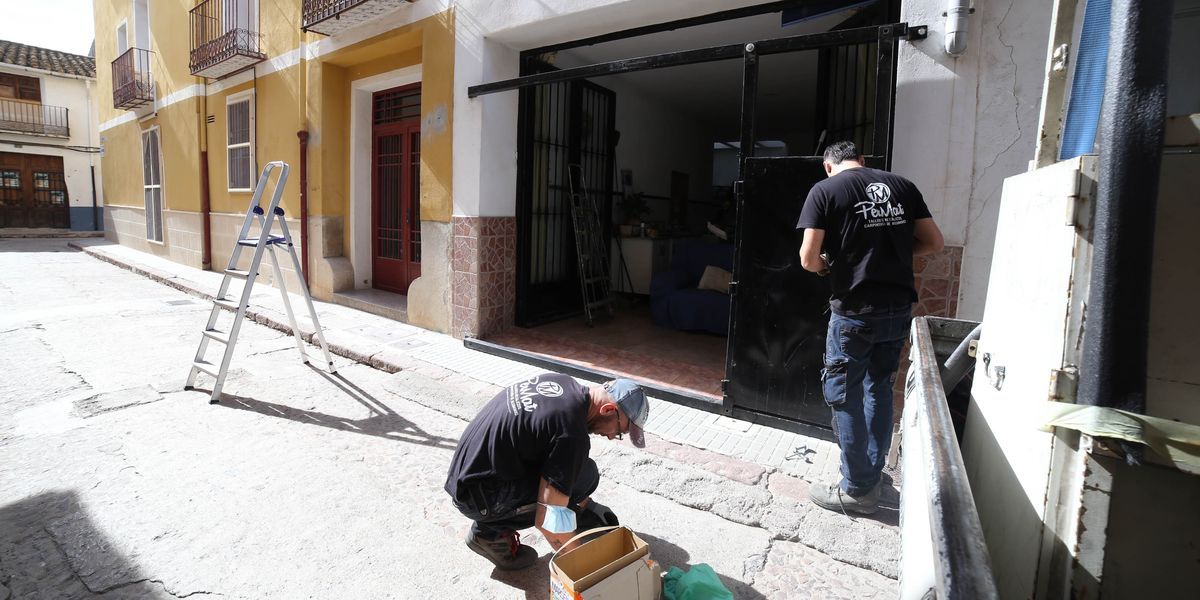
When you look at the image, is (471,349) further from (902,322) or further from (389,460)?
(902,322)

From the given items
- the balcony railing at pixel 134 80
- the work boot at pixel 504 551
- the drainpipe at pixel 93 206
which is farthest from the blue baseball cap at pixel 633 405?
the drainpipe at pixel 93 206

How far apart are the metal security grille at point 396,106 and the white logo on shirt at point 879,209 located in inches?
272

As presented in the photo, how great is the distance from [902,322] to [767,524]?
1.24m

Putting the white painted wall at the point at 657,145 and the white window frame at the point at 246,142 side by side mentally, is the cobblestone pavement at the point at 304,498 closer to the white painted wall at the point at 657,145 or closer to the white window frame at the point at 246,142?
the white painted wall at the point at 657,145

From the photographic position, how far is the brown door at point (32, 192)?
74.3ft

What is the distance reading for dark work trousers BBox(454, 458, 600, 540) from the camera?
2.47 metres

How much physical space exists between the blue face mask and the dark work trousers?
122mm

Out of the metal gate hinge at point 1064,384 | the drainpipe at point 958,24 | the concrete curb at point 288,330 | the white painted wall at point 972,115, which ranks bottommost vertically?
the concrete curb at point 288,330

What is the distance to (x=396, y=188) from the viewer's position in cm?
866

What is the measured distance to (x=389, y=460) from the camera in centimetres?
377

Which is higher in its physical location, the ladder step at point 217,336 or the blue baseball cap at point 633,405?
the blue baseball cap at point 633,405

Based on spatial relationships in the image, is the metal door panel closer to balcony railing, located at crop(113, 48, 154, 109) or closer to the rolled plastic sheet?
the rolled plastic sheet

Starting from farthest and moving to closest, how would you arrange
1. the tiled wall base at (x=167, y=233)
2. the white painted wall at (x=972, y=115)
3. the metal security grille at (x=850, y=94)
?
the tiled wall base at (x=167, y=233)
the metal security grille at (x=850, y=94)
the white painted wall at (x=972, y=115)

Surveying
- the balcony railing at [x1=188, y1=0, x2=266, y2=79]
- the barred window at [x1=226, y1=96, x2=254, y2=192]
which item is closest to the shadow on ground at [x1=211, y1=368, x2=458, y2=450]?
the barred window at [x1=226, y1=96, x2=254, y2=192]
